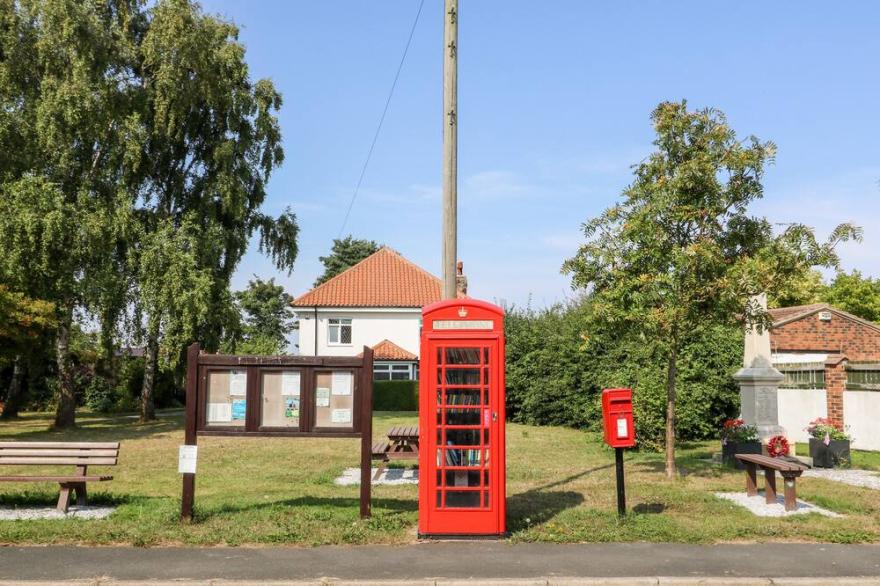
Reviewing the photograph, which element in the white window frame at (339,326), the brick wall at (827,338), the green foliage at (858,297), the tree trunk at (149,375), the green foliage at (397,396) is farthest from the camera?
the green foliage at (858,297)

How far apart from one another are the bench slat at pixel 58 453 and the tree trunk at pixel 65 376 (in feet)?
51.9

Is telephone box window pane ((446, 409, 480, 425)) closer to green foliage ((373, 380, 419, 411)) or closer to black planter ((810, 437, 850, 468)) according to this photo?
black planter ((810, 437, 850, 468))

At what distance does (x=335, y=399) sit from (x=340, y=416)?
21 centimetres

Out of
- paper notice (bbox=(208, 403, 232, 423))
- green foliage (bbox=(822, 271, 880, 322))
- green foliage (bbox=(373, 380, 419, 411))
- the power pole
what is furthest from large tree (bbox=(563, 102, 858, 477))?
green foliage (bbox=(822, 271, 880, 322))

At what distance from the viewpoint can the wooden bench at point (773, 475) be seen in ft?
31.4

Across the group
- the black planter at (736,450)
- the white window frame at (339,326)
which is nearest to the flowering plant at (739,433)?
the black planter at (736,450)

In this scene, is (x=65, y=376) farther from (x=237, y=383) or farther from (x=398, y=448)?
(x=237, y=383)

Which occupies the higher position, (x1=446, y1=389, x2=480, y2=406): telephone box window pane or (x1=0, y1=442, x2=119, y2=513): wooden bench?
(x1=446, y1=389, x2=480, y2=406): telephone box window pane

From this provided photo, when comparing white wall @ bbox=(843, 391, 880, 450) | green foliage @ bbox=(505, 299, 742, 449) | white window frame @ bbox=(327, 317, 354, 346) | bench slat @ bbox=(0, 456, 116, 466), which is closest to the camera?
bench slat @ bbox=(0, 456, 116, 466)

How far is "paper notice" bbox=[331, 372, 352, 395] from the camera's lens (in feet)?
30.8

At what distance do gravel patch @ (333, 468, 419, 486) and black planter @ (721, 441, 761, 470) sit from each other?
5.79 m

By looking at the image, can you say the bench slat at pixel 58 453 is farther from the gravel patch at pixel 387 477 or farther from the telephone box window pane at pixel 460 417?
the telephone box window pane at pixel 460 417

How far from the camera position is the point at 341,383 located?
9.40 meters

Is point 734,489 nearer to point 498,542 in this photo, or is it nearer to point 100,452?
point 498,542
